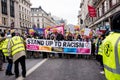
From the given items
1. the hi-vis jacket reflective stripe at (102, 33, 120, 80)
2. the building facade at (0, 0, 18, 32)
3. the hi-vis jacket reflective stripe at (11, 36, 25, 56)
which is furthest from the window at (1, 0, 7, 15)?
the hi-vis jacket reflective stripe at (102, 33, 120, 80)

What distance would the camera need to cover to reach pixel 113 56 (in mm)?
2656

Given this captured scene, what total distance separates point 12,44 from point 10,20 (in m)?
60.1

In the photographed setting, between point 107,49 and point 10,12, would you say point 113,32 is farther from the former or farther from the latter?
point 10,12

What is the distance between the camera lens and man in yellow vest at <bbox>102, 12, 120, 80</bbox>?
2606mm

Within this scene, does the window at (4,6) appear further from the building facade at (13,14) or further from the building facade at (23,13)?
the building facade at (23,13)

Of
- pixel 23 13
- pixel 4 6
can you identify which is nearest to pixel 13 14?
pixel 4 6

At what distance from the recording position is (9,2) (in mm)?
67750

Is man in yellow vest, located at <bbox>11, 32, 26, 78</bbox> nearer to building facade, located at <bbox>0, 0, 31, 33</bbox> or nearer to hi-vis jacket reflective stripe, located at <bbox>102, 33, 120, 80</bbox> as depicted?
hi-vis jacket reflective stripe, located at <bbox>102, 33, 120, 80</bbox>

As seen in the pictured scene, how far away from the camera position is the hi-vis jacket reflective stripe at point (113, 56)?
8.54ft

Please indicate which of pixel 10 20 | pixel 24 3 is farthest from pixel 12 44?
pixel 24 3

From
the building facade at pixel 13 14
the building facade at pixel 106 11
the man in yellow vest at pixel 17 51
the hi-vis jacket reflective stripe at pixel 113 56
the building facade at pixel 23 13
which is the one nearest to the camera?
the hi-vis jacket reflective stripe at pixel 113 56

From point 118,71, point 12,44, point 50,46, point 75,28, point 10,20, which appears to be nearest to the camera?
point 118,71

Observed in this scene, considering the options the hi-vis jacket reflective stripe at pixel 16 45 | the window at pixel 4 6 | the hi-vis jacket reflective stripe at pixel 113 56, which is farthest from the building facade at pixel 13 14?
the hi-vis jacket reflective stripe at pixel 113 56

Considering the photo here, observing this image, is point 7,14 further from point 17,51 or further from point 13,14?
point 17,51
